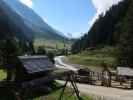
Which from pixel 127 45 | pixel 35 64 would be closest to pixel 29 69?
pixel 35 64

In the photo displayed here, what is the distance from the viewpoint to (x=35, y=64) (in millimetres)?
28047

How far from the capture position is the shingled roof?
2628 cm

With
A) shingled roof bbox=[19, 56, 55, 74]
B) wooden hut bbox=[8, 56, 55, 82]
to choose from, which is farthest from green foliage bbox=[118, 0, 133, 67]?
wooden hut bbox=[8, 56, 55, 82]

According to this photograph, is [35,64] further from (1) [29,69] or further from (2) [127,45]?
(2) [127,45]

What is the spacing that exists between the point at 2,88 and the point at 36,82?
3349 mm

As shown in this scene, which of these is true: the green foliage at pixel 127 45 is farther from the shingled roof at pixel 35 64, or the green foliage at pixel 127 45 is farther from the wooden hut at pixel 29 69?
the wooden hut at pixel 29 69

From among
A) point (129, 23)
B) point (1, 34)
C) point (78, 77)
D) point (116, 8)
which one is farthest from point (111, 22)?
point (78, 77)

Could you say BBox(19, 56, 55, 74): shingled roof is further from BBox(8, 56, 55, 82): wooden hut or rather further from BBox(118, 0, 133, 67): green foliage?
BBox(118, 0, 133, 67): green foliage

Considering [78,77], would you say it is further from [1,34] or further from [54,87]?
[1,34]

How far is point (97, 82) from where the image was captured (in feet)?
143

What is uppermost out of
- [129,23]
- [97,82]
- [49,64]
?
[129,23]

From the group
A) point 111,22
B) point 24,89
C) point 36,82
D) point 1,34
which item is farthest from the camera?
point 111,22

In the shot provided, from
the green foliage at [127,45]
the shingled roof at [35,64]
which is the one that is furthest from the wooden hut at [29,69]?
the green foliage at [127,45]

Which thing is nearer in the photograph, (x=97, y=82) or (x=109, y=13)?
(x=97, y=82)
